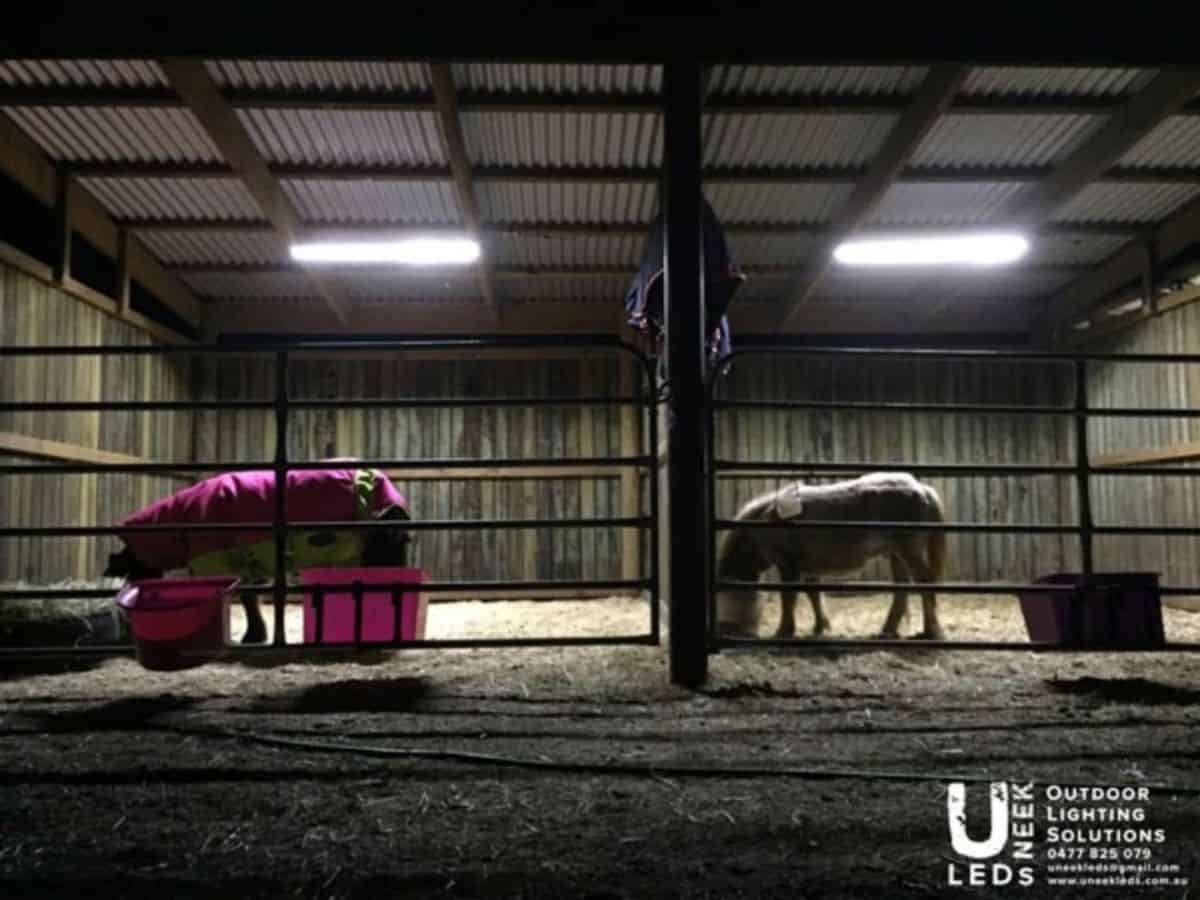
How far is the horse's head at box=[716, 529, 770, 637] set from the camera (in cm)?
586

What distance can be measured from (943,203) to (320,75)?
5.46m

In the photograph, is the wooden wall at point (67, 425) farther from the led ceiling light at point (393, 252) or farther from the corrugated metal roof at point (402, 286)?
the corrugated metal roof at point (402, 286)

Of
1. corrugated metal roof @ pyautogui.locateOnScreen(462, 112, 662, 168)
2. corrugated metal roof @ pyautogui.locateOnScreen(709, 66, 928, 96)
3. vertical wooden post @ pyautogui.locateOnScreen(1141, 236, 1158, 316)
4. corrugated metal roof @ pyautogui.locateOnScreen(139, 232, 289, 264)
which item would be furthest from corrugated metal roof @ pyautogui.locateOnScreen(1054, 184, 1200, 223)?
corrugated metal roof @ pyautogui.locateOnScreen(139, 232, 289, 264)

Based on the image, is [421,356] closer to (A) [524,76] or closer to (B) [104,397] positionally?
(B) [104,397]

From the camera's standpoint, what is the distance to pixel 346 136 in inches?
270

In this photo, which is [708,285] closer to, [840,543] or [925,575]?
[840,543]

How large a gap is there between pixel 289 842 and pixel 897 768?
1724 millimetres

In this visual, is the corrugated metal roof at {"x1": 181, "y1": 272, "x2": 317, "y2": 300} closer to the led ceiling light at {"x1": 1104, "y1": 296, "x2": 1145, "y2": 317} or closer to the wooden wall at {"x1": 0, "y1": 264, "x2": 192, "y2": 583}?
the wooden wall at {"x1": 0, "y1": 264, "x2": 192, "y2": 583}

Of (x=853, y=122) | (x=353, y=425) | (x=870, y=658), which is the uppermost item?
(x=853, y=122)

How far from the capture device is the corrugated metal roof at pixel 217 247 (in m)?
8.89

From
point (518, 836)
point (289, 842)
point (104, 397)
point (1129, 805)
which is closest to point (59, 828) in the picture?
point (289, 842)

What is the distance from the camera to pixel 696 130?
4426 millimetres

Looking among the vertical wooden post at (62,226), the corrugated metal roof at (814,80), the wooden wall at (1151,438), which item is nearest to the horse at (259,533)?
the corrugated metal roof at (814,80)

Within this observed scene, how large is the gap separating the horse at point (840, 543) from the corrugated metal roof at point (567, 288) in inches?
186
